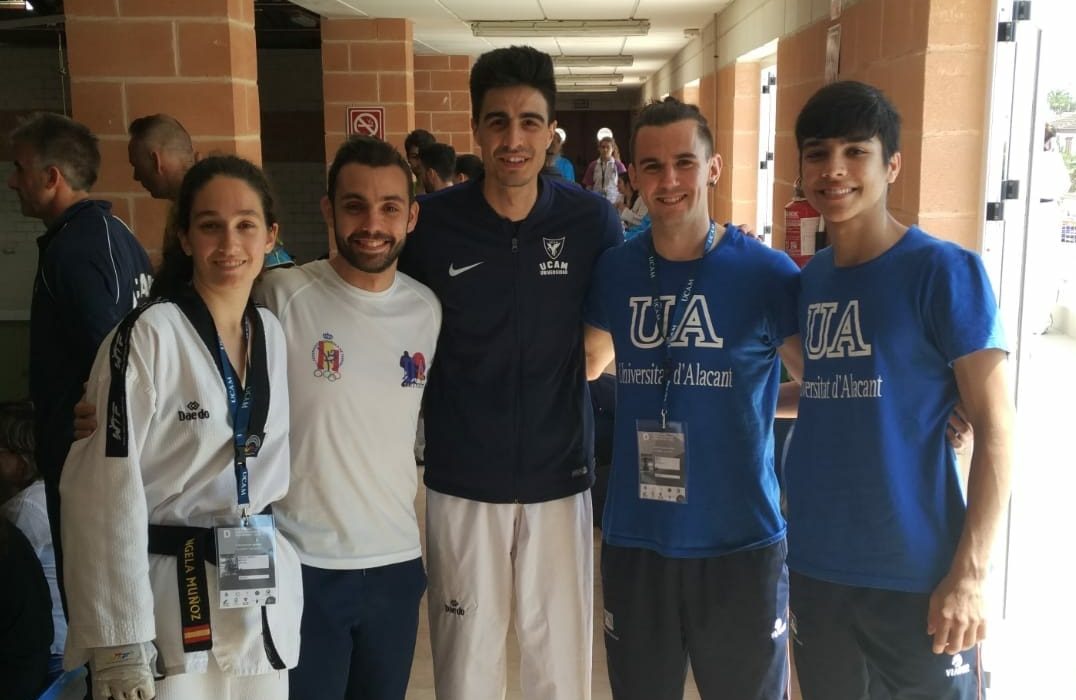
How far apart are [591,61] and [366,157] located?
1121 cm

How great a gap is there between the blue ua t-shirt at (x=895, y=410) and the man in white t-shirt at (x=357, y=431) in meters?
0.87

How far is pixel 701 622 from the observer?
6.72 ft

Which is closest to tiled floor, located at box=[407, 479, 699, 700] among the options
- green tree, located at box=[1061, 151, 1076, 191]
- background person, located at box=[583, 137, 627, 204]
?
green tree, located at box=[1061, 151, 1076, 191]

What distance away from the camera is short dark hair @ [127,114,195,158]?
3121 millimetres

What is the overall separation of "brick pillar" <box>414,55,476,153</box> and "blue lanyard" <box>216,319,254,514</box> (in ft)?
32.4

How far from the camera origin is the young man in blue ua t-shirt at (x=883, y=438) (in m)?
1.71

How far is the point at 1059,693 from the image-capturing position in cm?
302

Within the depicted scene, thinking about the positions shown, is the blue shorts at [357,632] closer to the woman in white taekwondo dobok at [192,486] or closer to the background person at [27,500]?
the woman in white taekwondo dobok at [192,486]

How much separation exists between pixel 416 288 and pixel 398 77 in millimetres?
6115

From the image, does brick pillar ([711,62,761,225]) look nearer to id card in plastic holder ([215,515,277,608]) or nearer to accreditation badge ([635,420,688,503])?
accreditation badge ([635,420,688,503])

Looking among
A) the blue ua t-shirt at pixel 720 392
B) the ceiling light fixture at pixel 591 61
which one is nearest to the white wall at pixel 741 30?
the ceiling light fixture at pixel 591 61

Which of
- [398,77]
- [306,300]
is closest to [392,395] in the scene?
[306,300]

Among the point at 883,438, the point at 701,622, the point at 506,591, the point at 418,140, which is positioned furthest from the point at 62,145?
the point at 418,140

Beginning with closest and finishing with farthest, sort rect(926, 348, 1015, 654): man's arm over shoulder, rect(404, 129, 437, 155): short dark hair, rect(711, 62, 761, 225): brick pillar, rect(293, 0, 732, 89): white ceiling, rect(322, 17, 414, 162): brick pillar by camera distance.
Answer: rect(926, 348, 1015, 654): man's arm over shoulder
rect(404, 129, 437, 155): short dark hair
rect(293, 0, 732, 89): white ceiling
rect(711, 62, 761, 225): brick pillar
rect(322, 17, 414, 162): brick pillar
